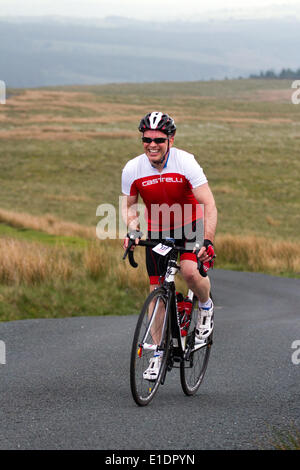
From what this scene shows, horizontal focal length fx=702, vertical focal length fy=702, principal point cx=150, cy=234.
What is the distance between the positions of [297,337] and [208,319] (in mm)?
3028

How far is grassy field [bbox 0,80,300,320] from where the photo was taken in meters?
12.0

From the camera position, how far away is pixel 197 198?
5539mm

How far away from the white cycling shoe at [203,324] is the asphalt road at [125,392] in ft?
1.66

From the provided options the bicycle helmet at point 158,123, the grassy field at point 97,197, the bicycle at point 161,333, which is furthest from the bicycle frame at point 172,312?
the grassy field at point 97,197

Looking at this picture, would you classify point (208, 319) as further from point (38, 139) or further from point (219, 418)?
point (38, 139)

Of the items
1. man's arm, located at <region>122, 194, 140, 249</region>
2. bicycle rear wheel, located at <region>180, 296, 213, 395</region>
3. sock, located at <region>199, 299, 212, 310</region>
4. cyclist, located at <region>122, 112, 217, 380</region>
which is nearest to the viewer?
cyclist, located at <region>122, 112, 217, 380</region>

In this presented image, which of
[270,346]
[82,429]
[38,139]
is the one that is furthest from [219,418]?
[38,139]

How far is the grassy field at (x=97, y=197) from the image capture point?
39.2 ft

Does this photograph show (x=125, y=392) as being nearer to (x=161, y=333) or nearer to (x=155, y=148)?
(x=161, y=333)

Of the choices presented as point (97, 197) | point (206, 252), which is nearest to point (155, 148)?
point (206, 252)

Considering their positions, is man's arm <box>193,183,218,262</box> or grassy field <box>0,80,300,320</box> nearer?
man's arm <box>193,183,218,262</box>

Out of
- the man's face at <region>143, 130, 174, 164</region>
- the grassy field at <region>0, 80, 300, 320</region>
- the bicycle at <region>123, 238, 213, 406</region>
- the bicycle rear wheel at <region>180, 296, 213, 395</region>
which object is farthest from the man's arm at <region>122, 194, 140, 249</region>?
the grassy field at <region>0, 80, 300, 320</region>

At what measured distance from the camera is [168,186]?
18.3 feet

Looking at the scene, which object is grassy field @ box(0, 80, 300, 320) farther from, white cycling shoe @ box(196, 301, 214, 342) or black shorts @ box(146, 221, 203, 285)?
black shorts @ box(146, 221, 203, 285)
